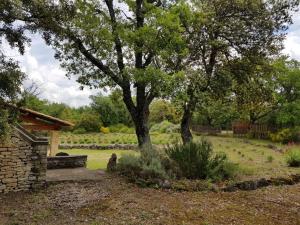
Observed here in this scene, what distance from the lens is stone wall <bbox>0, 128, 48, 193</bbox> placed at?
11.1 meters

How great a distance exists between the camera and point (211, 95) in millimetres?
17359

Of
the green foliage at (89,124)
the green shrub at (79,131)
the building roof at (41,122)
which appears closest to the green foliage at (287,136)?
the building roof at (41,122)

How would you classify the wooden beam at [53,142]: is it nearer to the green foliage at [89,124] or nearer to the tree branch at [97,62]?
the tree branch at [97,62]

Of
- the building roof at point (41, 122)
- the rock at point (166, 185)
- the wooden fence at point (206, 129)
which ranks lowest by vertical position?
the rock at point (166, 185)

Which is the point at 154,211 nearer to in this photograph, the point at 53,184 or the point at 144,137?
the point at 53,184

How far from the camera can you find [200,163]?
1291 centimetres

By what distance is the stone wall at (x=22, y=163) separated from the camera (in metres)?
11.1

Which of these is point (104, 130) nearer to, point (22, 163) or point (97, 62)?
point (97, 62)

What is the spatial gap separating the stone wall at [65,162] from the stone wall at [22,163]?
167 inches

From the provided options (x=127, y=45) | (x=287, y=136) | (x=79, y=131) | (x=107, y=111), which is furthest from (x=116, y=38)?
(x=107, y=111)

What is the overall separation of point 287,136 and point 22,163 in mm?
23925

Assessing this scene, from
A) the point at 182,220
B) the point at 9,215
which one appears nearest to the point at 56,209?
the point at 9,215

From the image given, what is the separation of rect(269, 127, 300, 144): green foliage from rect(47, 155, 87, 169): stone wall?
18.9 metres

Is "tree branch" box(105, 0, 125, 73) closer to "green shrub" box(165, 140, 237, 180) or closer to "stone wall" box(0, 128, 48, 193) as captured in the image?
"green shrub" box(165, 140, 237, 180)
